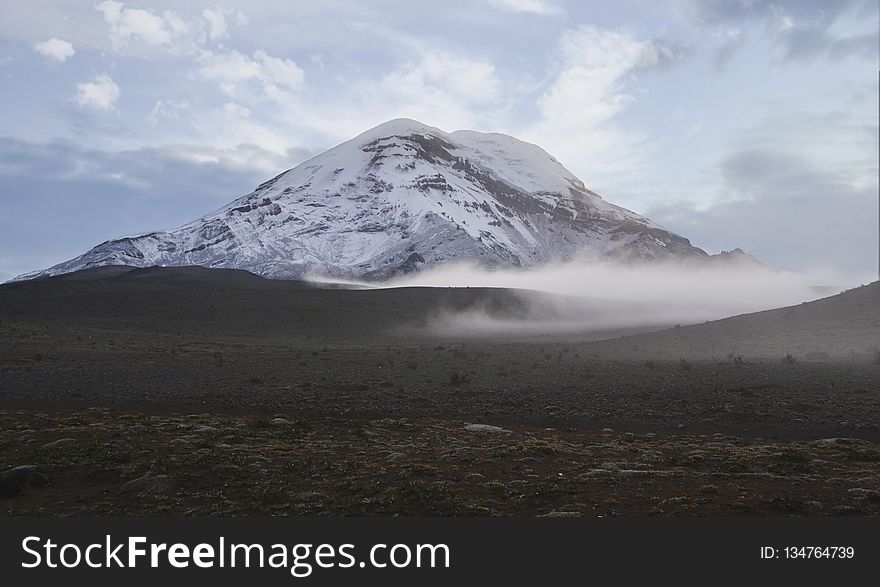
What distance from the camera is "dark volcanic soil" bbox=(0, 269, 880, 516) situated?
1321 cm

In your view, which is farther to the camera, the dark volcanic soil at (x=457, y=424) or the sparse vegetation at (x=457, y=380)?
the sparse vegetation at (x=457, y=380)

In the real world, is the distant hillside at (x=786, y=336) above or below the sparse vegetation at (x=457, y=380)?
above

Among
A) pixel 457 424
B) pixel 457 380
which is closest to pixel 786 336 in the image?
pixel 457 380

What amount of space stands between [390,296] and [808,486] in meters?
81.4

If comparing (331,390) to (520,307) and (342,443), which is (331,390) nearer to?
(342,443)

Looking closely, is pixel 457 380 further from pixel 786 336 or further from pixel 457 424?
pixel 786 336

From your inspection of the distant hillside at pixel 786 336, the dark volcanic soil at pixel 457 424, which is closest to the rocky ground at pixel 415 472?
the dark volcanic soil at pixel 457 424

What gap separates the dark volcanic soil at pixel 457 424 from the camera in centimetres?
1321

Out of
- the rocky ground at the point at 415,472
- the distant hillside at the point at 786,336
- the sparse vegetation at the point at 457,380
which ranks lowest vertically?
the rocky ground at the point at 415,472

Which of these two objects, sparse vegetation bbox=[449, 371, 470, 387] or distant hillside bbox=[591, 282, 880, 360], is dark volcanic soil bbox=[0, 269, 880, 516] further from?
sparse vegetation bbox=[449, 371, 470, 387]

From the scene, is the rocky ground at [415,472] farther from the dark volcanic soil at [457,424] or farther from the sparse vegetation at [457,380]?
the sparse vegetation at [457,380]

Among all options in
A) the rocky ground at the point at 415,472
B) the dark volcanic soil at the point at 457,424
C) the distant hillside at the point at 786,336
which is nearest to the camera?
the rocky ground at the point at 415,472

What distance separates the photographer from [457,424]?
2336 cm

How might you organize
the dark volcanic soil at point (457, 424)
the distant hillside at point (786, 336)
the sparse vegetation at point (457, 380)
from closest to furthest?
the dark volcanic soil at point (457, 424) < the sparse vegetation at point (457, 380) < the distant hillside at point (786, 336)
